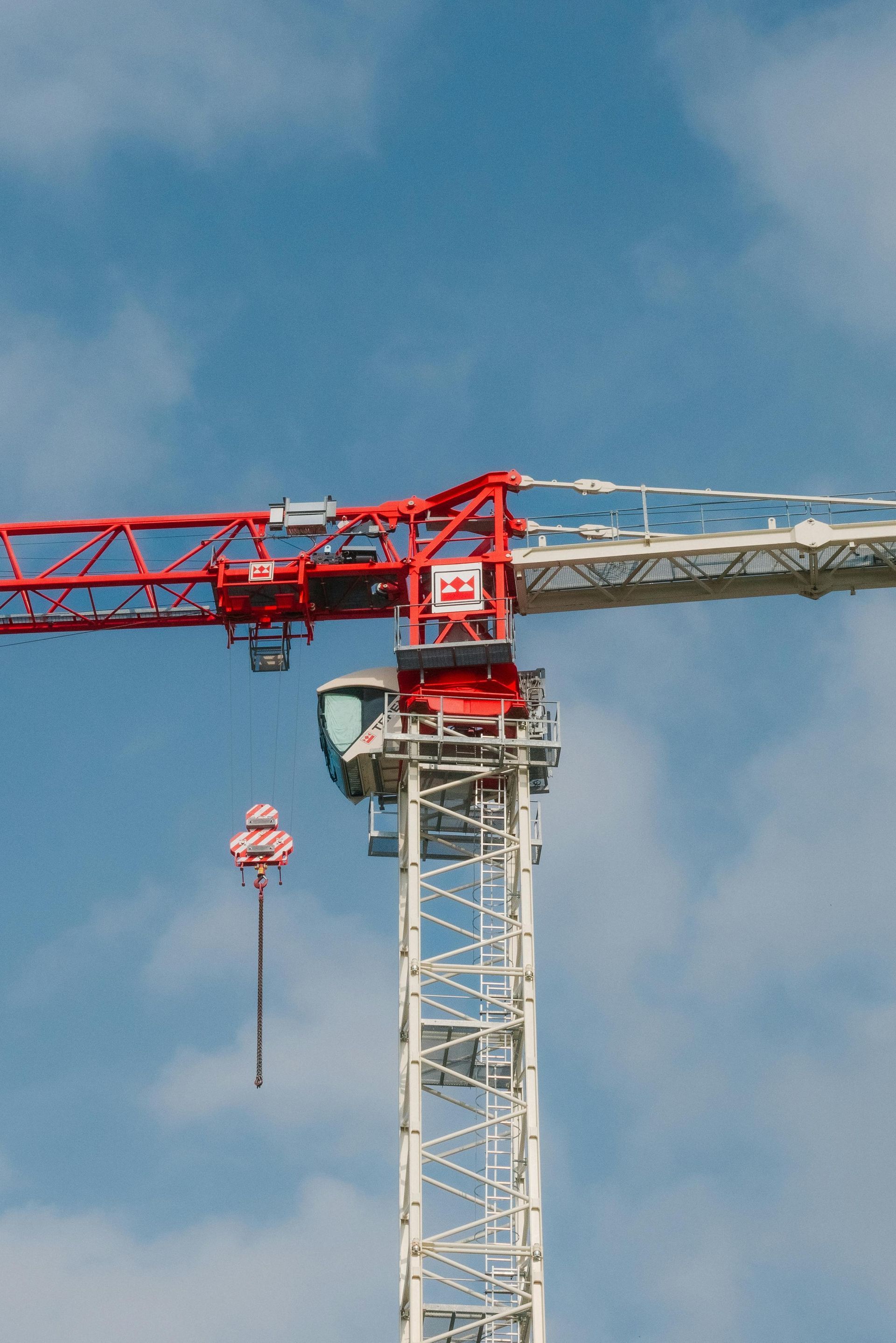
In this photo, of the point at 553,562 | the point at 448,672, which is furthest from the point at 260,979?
the point at 553,562

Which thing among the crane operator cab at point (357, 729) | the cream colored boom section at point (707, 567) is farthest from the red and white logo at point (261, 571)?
the cream colored boom section at point (707, 567)

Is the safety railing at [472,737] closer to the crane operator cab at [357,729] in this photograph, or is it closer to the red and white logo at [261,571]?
the crane operator cab at [357,729]

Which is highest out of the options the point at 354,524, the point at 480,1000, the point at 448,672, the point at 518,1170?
the point at 354,524

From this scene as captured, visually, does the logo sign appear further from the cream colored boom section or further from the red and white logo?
the red and white logo

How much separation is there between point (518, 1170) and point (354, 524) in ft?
51.8

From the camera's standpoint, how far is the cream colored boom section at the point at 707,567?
5631 centimetres

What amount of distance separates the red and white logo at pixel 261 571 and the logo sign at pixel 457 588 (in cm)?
383

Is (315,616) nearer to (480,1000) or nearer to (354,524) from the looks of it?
(354,524)

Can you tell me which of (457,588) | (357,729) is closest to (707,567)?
(457,588)

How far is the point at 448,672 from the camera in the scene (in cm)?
5603

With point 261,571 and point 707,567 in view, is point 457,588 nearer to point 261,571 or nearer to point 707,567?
point 261,571

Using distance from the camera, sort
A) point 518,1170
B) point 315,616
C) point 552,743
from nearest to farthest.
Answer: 1. point 518,1170
2. point 552,743
3. point 315,616

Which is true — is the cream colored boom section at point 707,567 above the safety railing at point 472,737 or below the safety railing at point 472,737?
above

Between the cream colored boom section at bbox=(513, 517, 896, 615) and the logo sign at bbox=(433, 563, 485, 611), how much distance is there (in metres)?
0.99
